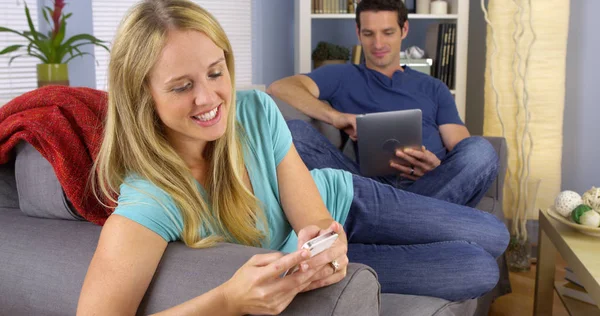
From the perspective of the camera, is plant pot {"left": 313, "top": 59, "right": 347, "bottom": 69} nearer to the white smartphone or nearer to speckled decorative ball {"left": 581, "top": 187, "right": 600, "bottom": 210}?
speckled decorative ball {"left": 581, "top": 187, "right": 600, "bottom": 210}

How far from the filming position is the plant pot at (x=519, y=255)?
9.73 ft

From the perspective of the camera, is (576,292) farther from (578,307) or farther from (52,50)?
(52,50)

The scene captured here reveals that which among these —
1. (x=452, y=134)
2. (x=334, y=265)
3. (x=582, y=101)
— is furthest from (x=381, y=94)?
(x=334, y=265)

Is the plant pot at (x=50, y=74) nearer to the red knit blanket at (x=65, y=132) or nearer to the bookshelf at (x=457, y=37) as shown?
the bookshelf at (x=457, y=37)

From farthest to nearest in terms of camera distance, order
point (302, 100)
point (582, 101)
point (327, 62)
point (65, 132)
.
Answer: point (327, 62) < point (582, 101) < point (302, 100) < point (65, 132)

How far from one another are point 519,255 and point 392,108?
896 mm

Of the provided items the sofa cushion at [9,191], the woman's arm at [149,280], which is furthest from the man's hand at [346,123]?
the woman's arm at [149,280]

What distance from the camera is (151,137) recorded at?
1.25m

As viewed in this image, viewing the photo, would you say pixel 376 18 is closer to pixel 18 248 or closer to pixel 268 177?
pixel 268 177

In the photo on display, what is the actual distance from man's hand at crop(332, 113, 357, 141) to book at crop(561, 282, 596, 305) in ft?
2.85

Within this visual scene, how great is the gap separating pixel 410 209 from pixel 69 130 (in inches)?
33.0

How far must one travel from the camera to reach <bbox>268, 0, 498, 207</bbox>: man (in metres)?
2.33

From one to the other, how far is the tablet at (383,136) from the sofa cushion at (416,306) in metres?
0.84

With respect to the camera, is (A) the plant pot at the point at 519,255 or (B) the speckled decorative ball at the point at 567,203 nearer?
(B) the speckled decorative ball at the point at 567,203
